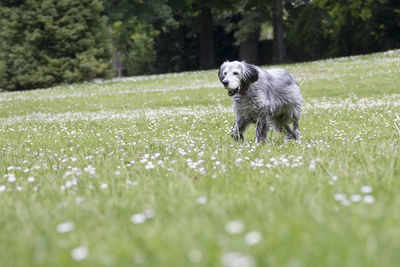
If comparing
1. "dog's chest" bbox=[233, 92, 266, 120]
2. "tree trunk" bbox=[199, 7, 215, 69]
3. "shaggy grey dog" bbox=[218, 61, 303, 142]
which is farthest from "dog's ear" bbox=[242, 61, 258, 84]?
"tree trunk" bbox=[199, 7, 215, 69]

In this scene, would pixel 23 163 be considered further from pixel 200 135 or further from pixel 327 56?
pixel 327 56

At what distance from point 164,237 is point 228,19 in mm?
41416

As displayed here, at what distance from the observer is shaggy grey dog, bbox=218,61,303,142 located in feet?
21.5

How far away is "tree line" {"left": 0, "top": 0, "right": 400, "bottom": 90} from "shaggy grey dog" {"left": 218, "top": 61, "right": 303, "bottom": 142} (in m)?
22.5

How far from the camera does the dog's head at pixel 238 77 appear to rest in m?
6.42

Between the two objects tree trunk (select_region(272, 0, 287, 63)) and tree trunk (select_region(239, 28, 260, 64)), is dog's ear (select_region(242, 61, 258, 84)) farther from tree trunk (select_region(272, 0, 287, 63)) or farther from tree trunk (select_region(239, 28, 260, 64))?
tree trunk (select_region(239, 28, 260, 64))

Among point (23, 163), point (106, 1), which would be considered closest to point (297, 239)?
point (23, 163)

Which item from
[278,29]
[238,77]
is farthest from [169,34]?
[238,77]

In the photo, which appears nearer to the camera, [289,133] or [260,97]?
[260,97]

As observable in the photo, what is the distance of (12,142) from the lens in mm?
8117

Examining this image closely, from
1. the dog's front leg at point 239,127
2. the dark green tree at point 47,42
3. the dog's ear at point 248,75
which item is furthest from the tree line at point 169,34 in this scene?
the dog's ear at point 248,75

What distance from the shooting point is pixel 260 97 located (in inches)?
265

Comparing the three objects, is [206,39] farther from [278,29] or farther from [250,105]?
[250,105]

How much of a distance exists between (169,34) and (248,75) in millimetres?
39813
